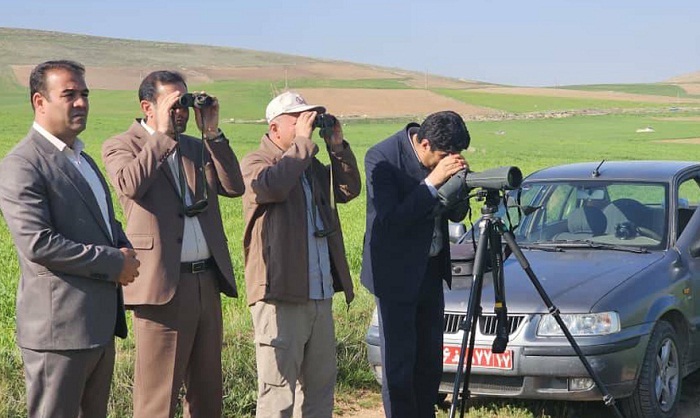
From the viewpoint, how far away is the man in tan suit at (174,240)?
4332mm

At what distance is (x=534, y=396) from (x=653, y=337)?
888mm

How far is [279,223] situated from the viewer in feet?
15.6

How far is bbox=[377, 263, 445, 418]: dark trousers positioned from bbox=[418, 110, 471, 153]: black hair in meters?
0.67

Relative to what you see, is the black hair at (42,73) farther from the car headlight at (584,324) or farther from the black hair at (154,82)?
the car headlight at (584,324)

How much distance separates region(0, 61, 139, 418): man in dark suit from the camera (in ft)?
12.0

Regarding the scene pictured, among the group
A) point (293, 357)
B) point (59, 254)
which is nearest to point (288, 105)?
point (293, 357)

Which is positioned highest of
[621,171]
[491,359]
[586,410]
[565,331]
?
[621,171]

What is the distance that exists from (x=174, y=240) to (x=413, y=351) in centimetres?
138

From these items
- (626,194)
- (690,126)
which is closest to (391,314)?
(626,194)

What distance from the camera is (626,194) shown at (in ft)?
22.8

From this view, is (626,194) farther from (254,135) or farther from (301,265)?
(254,135)

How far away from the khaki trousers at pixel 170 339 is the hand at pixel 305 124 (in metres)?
0.82

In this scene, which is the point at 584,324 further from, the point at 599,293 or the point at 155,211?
the point at 155,211

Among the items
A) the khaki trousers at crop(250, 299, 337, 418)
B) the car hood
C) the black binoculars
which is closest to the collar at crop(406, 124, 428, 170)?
the khaki trousers at crop(250, 299, 337, 418)
